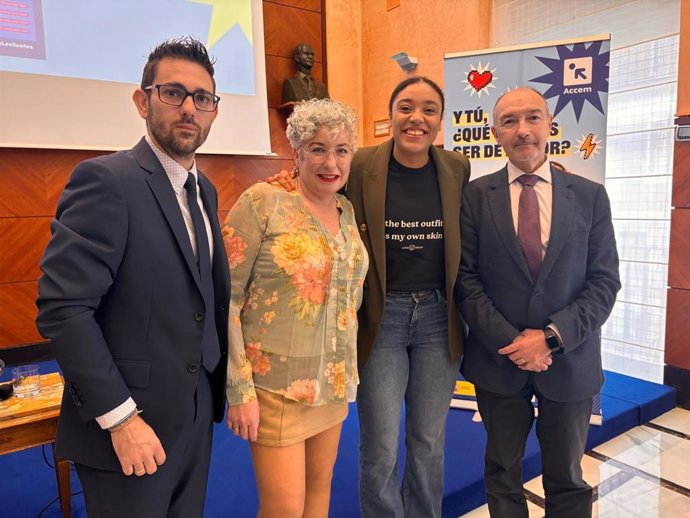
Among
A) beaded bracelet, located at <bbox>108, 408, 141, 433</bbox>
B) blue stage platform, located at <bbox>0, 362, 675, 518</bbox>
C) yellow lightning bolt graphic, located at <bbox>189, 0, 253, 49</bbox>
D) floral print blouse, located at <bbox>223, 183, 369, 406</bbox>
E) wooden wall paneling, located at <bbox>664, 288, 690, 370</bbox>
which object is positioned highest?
yellow lightning bolt graphic, located at <bbox>189, 0, 253, 49</bbox>

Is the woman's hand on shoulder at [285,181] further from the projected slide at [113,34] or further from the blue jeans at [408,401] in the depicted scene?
the projected slide at [113,34]

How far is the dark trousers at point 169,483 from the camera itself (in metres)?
1.06

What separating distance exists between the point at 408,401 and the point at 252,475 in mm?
977

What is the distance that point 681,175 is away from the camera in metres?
3.33

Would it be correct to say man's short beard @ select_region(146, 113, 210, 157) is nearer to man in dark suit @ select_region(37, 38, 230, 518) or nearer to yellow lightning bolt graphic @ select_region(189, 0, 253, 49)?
man in dark suit @ select_region(37, 38, 230, 518)

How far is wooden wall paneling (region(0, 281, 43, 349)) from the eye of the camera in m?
4.05

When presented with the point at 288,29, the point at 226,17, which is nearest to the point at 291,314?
the point at 226,17

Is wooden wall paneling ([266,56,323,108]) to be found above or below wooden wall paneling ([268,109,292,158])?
above

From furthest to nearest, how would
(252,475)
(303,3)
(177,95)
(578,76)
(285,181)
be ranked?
1. (303,3)
2. (578,76)
3. (252,475)
4. (285,181)
5. (177,95)

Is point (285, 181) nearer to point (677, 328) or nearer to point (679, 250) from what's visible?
point (679, 250)

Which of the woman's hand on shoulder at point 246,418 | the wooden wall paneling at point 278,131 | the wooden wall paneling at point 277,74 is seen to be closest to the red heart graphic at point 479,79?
the woman's hand on shoulder at point 246,418

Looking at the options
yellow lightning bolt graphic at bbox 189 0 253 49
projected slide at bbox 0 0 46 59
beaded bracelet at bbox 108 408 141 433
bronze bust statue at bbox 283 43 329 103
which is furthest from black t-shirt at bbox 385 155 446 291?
bronze bust statue at bbox 283 43 329 103

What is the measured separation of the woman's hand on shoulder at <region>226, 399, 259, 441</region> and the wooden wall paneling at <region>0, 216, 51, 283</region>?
354 cm

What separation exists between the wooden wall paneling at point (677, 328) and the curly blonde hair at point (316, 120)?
10.0ft
